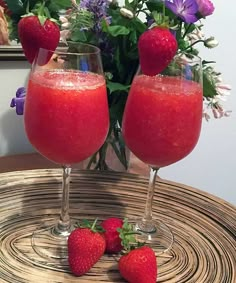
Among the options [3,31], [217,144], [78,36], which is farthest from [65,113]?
[217,144]

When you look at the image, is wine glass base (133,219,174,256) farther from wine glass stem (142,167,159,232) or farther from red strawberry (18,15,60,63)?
red strawberry (18,15,60,63)

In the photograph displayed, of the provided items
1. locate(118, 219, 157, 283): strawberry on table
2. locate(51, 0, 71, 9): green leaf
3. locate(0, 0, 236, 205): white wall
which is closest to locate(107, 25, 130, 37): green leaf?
locate(51, 0, 71, 9): green leaf

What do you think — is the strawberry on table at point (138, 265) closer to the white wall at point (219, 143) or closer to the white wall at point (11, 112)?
the white wall at point (11, 112)

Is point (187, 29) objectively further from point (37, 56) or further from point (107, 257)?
point (107, 257)

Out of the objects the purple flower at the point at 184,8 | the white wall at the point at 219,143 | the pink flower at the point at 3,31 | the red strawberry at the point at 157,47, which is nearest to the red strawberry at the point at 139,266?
the red strawberry at the point at 157,47

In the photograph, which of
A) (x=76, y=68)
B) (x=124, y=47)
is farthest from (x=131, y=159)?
(x=76, y=68)

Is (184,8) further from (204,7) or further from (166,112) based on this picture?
(166,112)

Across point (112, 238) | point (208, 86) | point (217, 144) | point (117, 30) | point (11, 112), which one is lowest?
point (217, 144)
